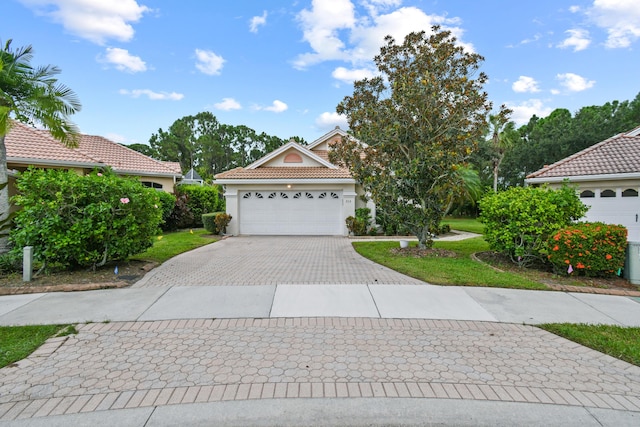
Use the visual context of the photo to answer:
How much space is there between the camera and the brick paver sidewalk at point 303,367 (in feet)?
9.78

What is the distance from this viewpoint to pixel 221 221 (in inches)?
599

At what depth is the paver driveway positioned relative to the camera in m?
6.93

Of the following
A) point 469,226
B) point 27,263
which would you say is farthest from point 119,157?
point 469,226

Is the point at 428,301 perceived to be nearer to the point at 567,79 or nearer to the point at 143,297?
the point at 143,297

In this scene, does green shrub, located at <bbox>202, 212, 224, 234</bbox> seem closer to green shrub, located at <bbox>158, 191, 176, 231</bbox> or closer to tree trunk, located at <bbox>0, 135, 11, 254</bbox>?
green shrub, located at <bbox>158, 191, 176, 231</bbox>

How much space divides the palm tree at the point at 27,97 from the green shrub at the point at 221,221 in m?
7.54

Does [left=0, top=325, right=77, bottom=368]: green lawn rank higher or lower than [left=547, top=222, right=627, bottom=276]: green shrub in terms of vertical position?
A: lower

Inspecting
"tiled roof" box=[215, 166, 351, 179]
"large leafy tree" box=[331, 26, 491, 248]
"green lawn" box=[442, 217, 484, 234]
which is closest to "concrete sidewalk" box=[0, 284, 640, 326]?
"large leafy tree" box=[331, 26, 491, 248]

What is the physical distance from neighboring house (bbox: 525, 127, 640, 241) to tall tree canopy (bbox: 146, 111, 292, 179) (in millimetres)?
46587

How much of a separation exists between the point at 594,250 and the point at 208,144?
176ft

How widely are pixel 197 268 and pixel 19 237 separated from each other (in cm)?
364

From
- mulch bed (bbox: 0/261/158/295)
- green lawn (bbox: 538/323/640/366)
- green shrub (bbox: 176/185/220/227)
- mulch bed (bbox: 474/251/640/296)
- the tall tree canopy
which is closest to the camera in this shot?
green lawn (bbox: 538/323/640/366)

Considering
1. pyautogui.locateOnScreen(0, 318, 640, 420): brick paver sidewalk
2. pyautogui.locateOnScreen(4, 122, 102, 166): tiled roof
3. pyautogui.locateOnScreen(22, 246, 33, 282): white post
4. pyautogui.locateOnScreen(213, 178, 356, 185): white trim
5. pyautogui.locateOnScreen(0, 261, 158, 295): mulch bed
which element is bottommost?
pyautogui.locateOnScreen(0, 318, 640, 420): brick paver sidewalk

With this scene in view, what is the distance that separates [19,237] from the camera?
678 centimetres
